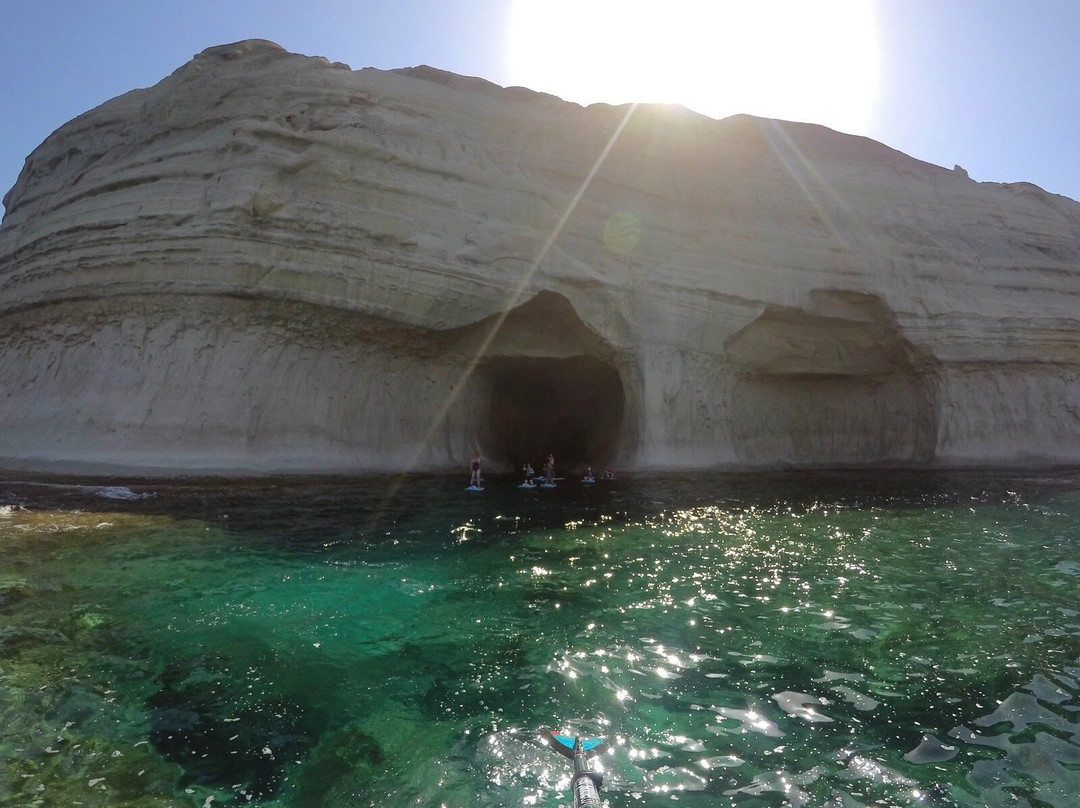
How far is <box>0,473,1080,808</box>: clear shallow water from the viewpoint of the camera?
3758 mm

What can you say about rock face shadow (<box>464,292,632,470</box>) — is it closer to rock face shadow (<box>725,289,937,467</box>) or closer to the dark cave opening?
the dark cave opening

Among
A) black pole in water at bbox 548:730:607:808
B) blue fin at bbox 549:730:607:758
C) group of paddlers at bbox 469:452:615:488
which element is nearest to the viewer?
black pole in water at bbox 548:730:607:808

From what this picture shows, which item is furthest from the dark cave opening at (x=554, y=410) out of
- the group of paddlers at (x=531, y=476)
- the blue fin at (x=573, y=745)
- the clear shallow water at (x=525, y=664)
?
the blue fin at (x=573, y=745)

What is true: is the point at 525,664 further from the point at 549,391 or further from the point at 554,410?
the point at 554,410

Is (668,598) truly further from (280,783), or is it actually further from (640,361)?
(640,361)

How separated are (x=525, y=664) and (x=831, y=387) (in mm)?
20311

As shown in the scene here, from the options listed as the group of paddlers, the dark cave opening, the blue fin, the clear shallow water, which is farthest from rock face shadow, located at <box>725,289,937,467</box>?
the blue fin

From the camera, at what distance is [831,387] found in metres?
23.1

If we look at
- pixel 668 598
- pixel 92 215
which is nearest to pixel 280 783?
pixel 668 598

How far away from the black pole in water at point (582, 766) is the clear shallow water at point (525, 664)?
88mm

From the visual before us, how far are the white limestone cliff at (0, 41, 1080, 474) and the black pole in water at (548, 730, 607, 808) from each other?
42.3 feet

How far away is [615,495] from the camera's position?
14.7m

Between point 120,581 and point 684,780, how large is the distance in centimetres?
598

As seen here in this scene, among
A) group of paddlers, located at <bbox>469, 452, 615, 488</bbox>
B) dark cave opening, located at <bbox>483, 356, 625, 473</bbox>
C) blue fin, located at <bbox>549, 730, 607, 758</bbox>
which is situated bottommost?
blue fin, located at <bbox>549, 730, 607, 758</bbox>
